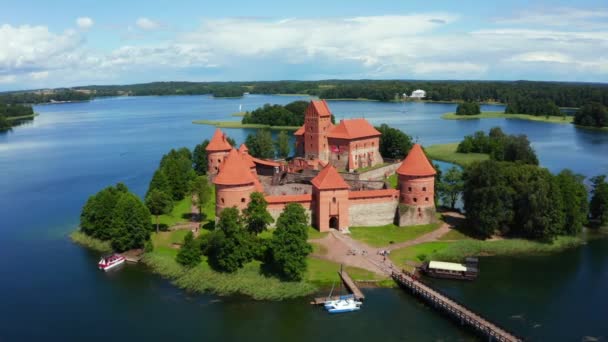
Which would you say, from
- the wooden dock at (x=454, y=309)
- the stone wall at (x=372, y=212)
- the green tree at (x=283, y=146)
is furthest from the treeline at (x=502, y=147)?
the wooden dock at (x=454, y=309)

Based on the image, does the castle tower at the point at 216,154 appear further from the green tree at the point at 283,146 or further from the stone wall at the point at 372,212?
the stone wall at the point at 372,212

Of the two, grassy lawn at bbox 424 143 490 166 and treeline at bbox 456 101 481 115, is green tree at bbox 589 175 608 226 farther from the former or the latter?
treeline at bbox 456 101 481 115

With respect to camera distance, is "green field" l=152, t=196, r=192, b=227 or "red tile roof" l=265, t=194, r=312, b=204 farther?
"green field" l=152, t=196, r=192, b=227

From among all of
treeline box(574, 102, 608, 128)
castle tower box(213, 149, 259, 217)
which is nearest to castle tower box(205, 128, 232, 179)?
castle tower box(213, 149, 259, 217)

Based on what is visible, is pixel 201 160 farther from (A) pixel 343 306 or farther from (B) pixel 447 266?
(A) pixel 343 306

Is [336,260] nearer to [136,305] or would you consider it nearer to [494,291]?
[494,291]

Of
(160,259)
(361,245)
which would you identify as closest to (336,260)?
(361,245)

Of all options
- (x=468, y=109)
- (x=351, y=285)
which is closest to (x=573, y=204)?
(x=351, y=285)
